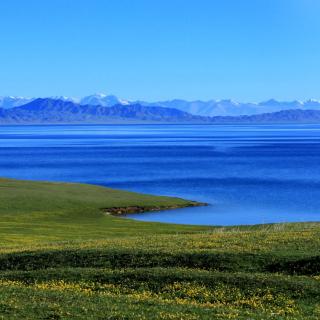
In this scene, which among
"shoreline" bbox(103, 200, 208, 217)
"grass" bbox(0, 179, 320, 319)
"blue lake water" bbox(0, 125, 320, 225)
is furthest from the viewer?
"blue lake water" bbox(0, 125, 320, 225)

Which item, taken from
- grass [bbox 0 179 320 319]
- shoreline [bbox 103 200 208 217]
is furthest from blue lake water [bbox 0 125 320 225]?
grass [bbox 0 179 320 319]

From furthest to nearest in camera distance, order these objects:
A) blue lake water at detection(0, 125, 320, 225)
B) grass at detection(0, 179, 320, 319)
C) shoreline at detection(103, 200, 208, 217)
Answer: blue lake water at detection(0, 125, 320, 225) → shoreline at detection(103, 200, 208, 217) → grass at detection(0, 179, 320, 319)

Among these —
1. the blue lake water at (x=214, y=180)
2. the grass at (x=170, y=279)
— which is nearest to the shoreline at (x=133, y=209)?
the blue lake water at (x=214, y=180)

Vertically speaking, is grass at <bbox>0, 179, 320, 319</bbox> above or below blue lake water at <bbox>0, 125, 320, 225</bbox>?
above

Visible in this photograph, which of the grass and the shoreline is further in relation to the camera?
the shoreline

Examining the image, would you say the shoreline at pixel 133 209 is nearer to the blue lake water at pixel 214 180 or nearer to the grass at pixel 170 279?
the blue lake water at pixel 214 180

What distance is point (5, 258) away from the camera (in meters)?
37.3

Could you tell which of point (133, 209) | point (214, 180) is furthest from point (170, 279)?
point (214, 180)

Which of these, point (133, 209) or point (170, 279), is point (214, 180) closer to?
point (133, 209)

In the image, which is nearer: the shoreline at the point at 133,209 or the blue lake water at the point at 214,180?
the shoreline at the point at 133,209

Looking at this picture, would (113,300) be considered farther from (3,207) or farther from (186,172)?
(186,172)

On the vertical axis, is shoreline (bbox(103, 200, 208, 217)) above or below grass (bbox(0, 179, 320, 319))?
below

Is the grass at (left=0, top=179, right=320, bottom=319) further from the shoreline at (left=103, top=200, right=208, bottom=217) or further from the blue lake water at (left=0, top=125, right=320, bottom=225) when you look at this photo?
the blue lake water at (left=0, top=125, right=320, bottom=225)

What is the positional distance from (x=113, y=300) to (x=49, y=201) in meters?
65.1
